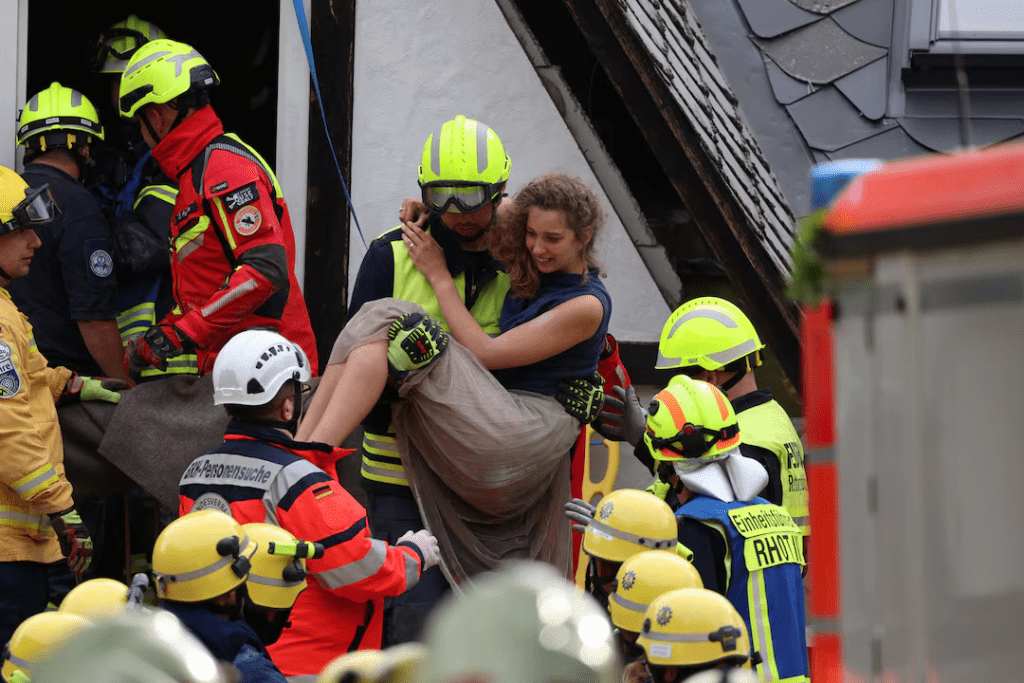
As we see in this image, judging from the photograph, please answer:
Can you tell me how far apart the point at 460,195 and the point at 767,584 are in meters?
1.56

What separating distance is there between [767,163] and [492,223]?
344 cm

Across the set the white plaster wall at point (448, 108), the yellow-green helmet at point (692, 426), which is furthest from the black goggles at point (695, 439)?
the white plaster wall at point (448, 108)

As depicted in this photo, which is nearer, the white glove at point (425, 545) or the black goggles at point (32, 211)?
the white glove at point (425, 545)

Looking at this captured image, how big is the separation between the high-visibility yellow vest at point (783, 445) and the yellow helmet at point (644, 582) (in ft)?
3.49

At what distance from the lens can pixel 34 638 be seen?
3.08m

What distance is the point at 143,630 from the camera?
1.82 m

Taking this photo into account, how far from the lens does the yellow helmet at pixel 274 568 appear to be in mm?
3363

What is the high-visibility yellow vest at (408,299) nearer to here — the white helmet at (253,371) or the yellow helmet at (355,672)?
the white helmet at (253,371)

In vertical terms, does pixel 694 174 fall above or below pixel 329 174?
below

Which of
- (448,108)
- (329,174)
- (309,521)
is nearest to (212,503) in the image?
(309,521)

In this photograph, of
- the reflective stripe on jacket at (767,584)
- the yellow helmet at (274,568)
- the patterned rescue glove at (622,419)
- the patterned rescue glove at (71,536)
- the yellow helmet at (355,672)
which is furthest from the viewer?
the patterned rescue glove at (622,419)

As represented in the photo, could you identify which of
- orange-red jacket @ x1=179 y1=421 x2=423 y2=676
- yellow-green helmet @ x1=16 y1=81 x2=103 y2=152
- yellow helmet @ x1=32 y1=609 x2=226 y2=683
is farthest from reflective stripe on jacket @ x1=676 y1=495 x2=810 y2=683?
yellow-green helmet @ x1=16 y1=81 x2=103 y2=152

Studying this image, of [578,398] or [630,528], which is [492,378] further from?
[630,528]

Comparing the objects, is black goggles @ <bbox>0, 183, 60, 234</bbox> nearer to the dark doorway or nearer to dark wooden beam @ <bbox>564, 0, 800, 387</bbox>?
dark wooden beam @ <bbox>564, 0, 800, 387</bbox>
